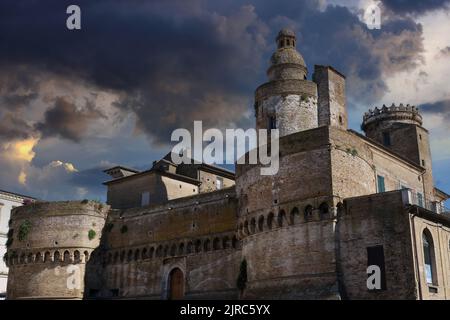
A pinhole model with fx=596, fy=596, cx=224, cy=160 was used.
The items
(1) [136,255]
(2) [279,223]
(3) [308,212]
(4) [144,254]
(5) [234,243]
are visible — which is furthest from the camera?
(1) [136,255]

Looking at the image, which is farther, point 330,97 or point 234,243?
point 330,97

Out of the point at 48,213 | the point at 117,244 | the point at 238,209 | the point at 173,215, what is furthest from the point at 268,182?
the point at 48,213

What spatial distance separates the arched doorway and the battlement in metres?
21.2

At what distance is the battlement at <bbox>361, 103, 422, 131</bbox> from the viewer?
4897cm

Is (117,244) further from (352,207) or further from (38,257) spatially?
(352,207)

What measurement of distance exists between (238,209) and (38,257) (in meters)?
17.8

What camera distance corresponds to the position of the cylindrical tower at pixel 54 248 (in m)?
43.4

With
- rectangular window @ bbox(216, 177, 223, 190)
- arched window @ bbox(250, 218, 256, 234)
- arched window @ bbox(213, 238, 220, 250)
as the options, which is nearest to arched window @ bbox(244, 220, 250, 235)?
arched window @ bbox(250, 218, 256, 234)

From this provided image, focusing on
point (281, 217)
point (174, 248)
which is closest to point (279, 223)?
point (281, 217)

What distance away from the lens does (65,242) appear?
145ft

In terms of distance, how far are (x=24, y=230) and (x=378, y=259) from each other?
28868 millimetres

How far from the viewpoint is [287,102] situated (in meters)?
39.0

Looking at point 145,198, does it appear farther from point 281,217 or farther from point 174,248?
point 281,217
